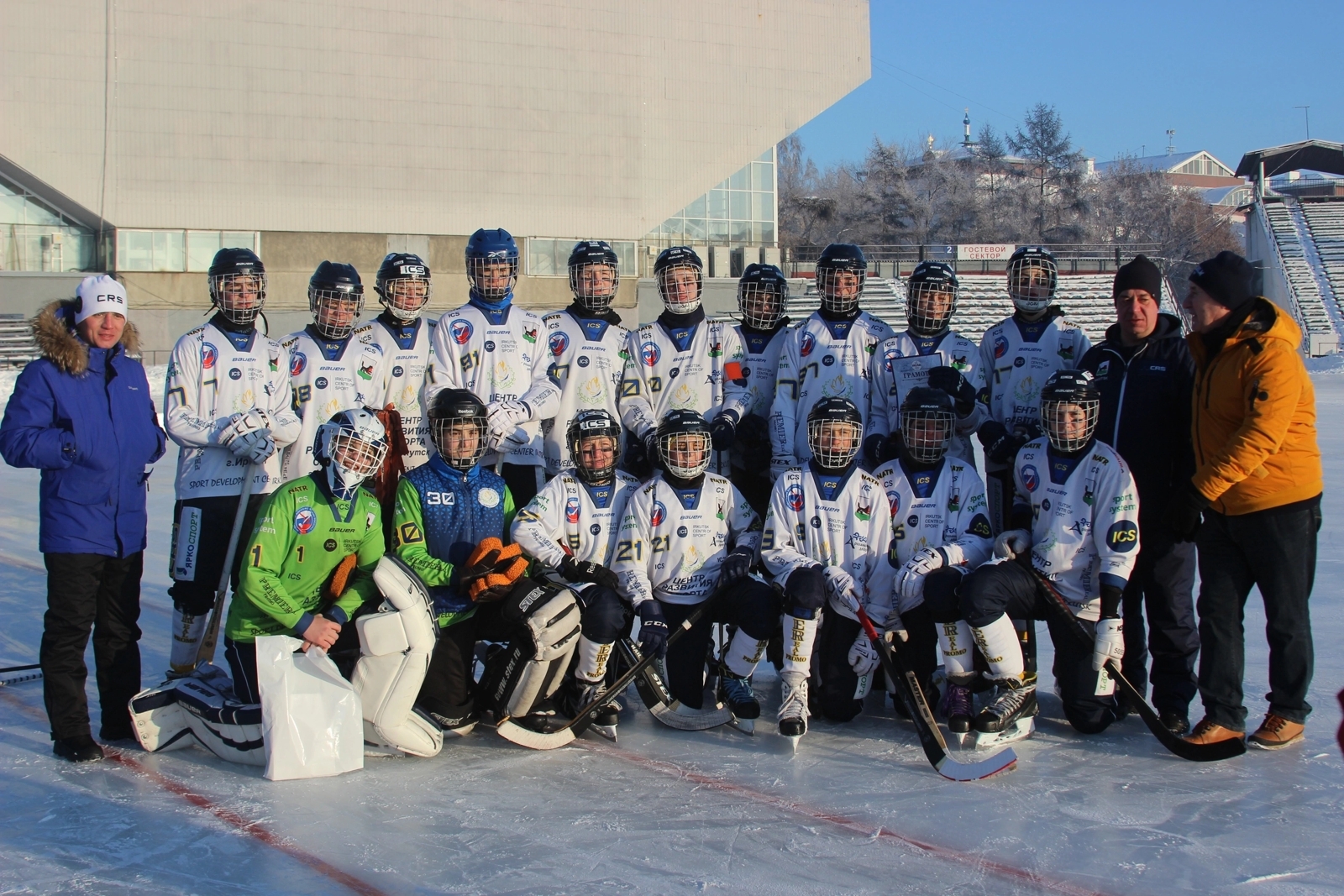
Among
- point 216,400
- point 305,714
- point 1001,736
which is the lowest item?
point 1001,736

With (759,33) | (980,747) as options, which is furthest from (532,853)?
(759,33)

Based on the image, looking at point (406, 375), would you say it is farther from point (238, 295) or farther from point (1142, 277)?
point (1142, 277)

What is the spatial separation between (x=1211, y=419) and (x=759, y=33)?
27.1m

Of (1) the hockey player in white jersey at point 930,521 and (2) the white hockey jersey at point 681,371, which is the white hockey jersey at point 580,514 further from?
(1) the hockey player in white jersey at point 930,521

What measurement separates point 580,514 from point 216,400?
163 centimetres

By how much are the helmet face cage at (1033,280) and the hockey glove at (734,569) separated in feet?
5.48

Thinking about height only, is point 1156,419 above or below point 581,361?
below

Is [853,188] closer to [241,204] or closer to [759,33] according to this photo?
[759,33]

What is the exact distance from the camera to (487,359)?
5270 millimetres

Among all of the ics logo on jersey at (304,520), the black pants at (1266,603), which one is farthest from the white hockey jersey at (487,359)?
the black pants at (1266,603)

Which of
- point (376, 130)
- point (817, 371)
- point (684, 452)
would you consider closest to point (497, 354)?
point (684, 452)

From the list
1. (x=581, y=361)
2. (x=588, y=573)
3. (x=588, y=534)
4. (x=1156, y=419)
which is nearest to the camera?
(x=588, y=573)

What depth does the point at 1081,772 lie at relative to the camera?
12.8 ft

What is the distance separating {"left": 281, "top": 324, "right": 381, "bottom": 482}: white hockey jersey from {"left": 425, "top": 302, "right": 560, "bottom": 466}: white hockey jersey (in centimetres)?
33
